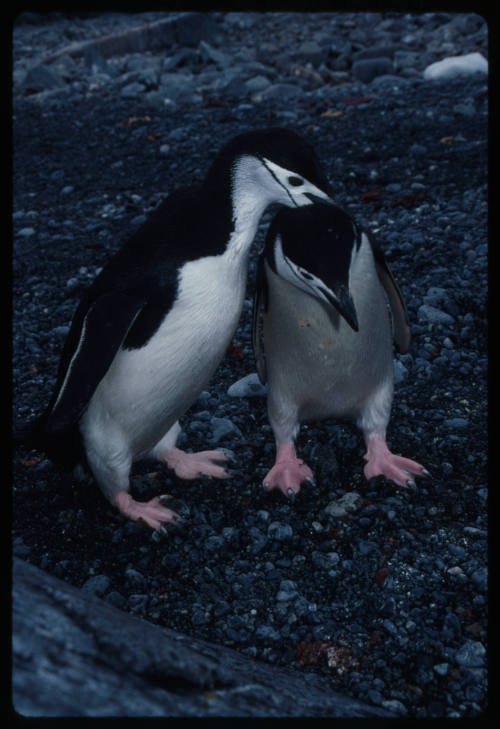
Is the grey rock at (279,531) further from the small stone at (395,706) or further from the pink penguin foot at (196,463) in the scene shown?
the small stone at (395,706)

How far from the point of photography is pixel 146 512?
2.46 m

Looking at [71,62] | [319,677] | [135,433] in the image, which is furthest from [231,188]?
[71,62]

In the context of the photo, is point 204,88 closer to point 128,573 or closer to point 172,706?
point 128,573

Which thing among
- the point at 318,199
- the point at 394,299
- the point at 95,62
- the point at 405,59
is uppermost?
the point at 318,199

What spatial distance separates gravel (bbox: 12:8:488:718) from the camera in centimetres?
203

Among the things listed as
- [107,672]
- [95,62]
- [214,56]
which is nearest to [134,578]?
[107,672]

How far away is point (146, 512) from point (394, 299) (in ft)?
3.93

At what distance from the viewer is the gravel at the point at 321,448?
2025 millimetres

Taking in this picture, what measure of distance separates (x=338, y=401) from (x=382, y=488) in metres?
0.35

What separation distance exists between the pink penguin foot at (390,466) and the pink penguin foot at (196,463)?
52 centimetres

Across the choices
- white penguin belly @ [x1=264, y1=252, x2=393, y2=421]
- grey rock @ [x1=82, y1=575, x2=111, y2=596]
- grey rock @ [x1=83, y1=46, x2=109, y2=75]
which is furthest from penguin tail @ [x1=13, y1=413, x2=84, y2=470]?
grey rock @ [x1=83, y1=46, x2=109, y2=75]

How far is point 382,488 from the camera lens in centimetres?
257

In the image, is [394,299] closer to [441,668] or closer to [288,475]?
[288,475]

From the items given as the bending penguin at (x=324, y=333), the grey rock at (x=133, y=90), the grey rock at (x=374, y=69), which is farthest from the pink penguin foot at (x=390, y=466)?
the grey rock at (x=133, y=90)
